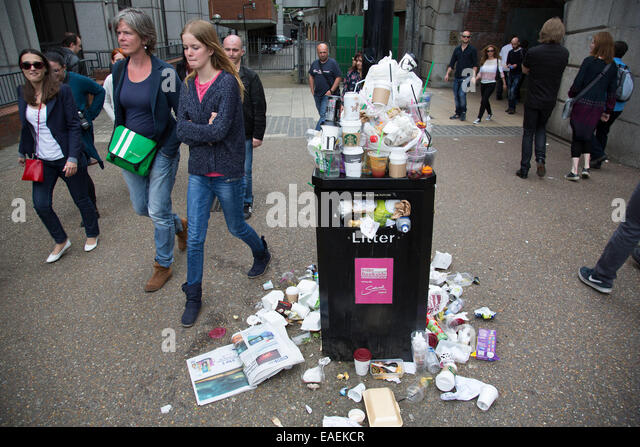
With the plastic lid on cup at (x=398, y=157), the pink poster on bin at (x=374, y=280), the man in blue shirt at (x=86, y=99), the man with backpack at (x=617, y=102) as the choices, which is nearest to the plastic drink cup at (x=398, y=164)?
the plastic lid on cup at (x=398, y=157)

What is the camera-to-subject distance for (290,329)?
318 cm

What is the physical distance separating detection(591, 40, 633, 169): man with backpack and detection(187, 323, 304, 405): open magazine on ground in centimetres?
588

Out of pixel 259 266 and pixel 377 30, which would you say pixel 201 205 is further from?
pixel 377 30

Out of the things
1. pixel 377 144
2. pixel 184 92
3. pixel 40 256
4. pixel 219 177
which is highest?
pixel 184 92

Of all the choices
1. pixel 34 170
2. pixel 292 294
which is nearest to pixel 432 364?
pixel 292 294

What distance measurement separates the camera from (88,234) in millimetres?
4367

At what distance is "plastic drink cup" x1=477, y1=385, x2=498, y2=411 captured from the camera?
2455mm

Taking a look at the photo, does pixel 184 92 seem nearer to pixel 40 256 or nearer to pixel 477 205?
pixel 40 256

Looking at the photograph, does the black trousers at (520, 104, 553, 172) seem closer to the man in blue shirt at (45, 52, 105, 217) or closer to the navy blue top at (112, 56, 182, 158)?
the navy blue top at (112, 56, 182, 158)

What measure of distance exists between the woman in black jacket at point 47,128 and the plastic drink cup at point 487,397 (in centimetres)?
380

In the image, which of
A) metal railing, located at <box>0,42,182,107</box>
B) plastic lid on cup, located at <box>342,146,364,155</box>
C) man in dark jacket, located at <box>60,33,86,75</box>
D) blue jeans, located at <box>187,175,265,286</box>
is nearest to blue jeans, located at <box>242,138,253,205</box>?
blue jeans, located at <box>187,175,265,286</box>

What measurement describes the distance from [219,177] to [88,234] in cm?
215

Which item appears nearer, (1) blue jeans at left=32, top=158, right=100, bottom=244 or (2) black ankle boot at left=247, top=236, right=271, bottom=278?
(2) black ankle boot at left=247, top=236, right=271, bottom=278
